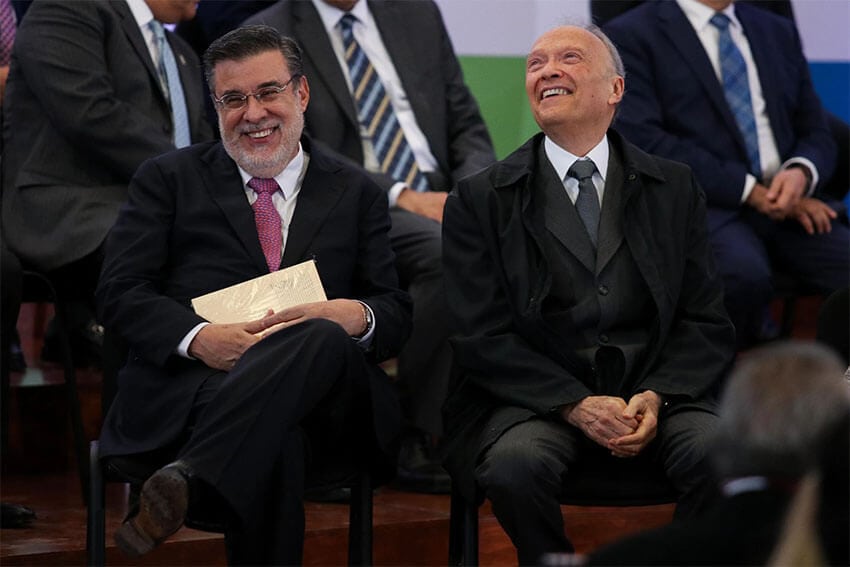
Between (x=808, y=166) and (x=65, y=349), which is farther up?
(x=808, y=166)

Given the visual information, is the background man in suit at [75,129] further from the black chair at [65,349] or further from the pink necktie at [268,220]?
the pink necktie at [268,220]

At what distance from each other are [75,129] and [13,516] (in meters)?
1.04

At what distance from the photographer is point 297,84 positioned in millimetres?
3650

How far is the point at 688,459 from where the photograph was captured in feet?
10.6

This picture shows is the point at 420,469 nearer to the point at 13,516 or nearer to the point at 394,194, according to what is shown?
the point at 394,194

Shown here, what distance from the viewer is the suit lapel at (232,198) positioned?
3.49 metres

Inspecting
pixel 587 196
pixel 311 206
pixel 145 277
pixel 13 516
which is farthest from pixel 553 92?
pixel 13 516

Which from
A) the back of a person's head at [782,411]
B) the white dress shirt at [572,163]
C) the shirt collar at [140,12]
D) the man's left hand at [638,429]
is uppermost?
the shirt collar at [140,12]

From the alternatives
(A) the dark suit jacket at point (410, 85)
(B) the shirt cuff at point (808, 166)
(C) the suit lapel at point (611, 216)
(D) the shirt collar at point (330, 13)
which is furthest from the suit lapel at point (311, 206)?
(B) the shirt cuff at point (808, 166)

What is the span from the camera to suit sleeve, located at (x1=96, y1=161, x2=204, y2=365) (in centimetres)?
333

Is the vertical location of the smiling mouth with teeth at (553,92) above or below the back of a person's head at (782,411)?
above

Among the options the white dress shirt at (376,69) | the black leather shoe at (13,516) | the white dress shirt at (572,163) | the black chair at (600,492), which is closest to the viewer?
the black chair at (600,492)

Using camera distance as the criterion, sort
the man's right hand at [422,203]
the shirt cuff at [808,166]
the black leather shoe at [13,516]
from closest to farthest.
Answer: the black leather shoe at [13,516], the man's right hand at [422,203], the shirt cuff at [808,166]

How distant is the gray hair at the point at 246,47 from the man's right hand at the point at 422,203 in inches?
33.7
